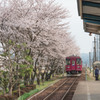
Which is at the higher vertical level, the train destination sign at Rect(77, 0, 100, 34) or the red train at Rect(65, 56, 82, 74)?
the train destination sign at Rect(77, 0, 100, 34)

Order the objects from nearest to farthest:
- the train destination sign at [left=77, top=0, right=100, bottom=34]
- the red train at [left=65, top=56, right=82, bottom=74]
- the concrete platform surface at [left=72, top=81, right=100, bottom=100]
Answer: the train destination sign at [left=77, top=0, right=100, bottom=34] → the concrete platform surface at [left=72, top=81, right=100, bottom=100] → the red train at [left=65, top=56, right=82, bottom=74]

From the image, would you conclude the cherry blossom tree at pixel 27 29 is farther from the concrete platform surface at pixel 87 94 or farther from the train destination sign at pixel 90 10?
the train destination sign at pixel 90 10

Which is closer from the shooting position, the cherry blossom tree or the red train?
the cherry blossom tree

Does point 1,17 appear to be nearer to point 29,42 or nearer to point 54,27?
point 29,42

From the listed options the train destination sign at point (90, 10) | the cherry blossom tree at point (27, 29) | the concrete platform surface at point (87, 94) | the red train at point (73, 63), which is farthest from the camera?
the red train at point (73, 63)

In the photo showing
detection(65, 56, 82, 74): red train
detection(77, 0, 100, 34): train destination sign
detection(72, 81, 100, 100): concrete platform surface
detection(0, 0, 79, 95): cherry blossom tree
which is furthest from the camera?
detection(65, 56, 82, 74): red train

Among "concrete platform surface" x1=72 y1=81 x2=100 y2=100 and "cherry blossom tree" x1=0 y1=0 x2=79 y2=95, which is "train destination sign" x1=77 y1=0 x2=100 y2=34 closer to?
"concrete platform surface" x1=72 y1=81 x2=100 y2=100

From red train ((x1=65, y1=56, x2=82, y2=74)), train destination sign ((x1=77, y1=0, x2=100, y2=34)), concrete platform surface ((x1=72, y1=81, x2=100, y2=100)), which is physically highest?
train destination sign ((x1=77, y1=0, x2=100, y2=34))

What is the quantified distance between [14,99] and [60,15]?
402 inches

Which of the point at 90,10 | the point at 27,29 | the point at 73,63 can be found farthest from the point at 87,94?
the point at 73,63

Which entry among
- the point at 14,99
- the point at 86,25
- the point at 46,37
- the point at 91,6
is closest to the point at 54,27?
the point at 46,37

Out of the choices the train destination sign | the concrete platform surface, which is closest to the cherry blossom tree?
the concrete platform surface

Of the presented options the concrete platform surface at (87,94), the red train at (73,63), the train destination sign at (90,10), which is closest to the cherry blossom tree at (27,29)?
the concrete platform surface at (87,94)

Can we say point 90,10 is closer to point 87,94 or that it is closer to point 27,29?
point 87,94
